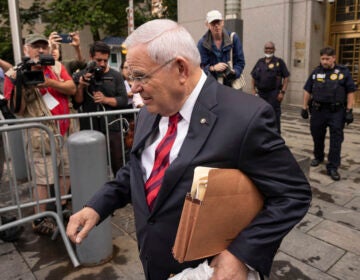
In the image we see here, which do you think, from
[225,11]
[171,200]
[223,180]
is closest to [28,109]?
[171,200]

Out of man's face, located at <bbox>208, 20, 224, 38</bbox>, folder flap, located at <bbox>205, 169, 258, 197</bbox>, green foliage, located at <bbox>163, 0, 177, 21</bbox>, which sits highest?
green foliage, located at <bbox>163, 0, 177, 21</bbox>

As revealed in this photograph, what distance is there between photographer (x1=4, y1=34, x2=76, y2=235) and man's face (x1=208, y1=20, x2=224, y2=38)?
1.93 metres

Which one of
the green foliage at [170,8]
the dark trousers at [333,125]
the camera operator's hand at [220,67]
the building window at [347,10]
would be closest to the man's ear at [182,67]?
the camera operator's hand at [220,67]

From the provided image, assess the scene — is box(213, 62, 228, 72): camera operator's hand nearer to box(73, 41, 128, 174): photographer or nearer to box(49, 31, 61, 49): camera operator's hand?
box(73, 41, 128, 174): photographer

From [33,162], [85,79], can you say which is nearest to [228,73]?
[85,79]

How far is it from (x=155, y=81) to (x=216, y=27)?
347cm

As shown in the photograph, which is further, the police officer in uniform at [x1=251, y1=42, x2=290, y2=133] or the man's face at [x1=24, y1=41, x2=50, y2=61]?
the police officer in uniform at [x1=251, y1=42, x2=290, y2=133]

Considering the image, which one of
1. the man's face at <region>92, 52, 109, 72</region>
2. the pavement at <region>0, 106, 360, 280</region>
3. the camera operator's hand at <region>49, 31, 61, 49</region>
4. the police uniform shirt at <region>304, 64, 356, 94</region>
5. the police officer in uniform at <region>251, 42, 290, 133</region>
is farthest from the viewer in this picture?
the police officer in uniform at <region>251, 42, 290, 133</region>

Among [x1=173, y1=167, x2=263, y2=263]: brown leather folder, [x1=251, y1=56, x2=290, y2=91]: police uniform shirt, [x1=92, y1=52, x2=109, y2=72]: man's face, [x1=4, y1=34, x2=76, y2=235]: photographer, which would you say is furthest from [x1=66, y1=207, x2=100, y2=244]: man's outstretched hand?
[x1=251, y1=56, x2=290, y2=91]: police uniform shirt

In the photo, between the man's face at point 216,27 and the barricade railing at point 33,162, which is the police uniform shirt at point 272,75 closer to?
the man's face at point 216,27

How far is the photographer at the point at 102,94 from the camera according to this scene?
4004 mm

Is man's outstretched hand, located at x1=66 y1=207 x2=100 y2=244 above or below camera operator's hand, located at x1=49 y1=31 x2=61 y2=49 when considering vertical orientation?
below

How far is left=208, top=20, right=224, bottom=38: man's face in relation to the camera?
180 inches

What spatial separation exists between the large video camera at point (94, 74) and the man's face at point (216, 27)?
1.50m
